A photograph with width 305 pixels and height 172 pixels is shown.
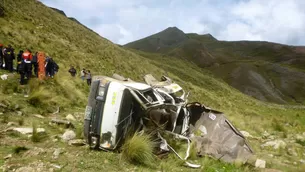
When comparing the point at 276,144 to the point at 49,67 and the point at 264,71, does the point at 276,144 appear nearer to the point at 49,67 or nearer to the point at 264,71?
the point at 49,67

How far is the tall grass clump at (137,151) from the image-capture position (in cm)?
662

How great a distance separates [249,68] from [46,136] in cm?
9996

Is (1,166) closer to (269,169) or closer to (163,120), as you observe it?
(163,120)

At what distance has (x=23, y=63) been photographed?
504 inches

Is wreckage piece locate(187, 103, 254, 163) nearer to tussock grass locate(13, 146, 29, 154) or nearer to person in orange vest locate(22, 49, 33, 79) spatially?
tussock grass locate(13, 146, 29, 154)

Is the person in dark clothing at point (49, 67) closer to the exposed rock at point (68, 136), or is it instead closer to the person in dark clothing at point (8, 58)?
the person in dark clothing at point (8, 58)

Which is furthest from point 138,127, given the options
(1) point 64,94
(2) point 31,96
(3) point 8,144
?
(1) point 64,94

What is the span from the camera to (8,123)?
26.8 feet

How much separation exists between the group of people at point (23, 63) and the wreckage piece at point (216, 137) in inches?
271

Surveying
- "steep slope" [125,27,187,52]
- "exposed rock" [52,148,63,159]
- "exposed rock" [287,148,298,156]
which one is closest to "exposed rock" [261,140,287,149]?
"exposed rock" [287,148,298,156]

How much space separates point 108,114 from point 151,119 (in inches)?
48.8

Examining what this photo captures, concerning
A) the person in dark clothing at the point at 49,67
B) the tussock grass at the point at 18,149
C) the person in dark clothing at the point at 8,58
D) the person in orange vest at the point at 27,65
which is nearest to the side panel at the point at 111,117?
the tussock grass at the point at 18,149

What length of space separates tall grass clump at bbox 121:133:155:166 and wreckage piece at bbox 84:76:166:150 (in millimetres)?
352

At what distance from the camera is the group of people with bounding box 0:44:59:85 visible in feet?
42.1
